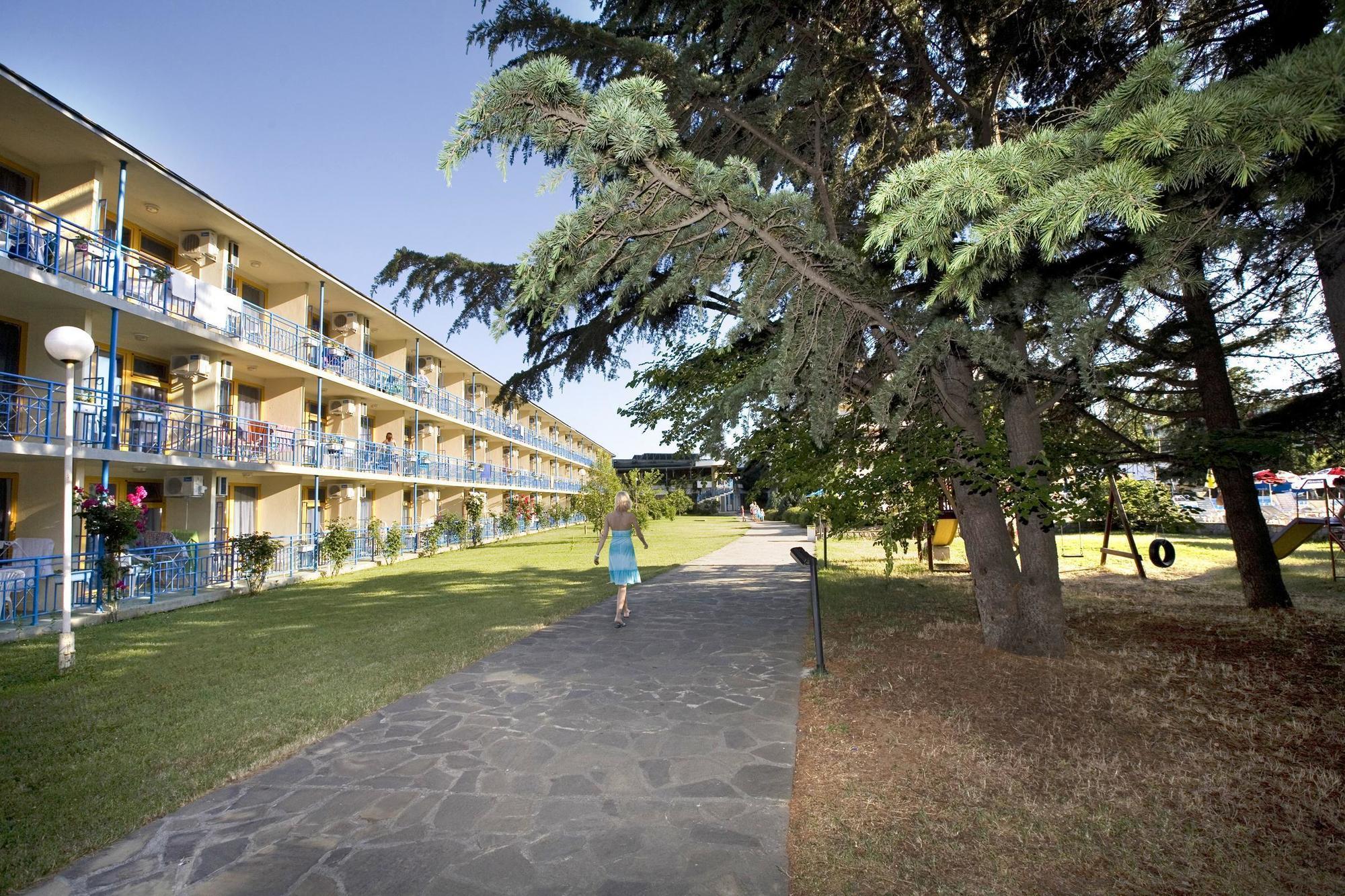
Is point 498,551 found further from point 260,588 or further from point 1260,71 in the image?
point 1260,71

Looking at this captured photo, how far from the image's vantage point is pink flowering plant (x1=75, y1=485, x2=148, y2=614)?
32.5 feet

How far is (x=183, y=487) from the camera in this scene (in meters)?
13.9

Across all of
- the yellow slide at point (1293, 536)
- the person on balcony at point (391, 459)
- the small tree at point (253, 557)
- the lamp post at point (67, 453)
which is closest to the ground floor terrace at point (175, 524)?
the small tree at point (253, 557)

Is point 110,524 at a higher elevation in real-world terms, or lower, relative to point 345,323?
lower

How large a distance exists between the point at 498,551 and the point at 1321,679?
23454 mm

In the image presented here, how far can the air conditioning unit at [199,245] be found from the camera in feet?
48.1

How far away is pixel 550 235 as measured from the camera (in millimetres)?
3361

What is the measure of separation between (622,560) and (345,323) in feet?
55.8

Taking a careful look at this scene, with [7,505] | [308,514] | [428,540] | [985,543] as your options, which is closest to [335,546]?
[308,514]

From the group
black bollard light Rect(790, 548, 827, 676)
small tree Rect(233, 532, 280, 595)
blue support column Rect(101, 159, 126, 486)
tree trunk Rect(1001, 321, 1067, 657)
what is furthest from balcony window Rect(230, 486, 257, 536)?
tree trunk Rect(1001, 321, 1067, 657)

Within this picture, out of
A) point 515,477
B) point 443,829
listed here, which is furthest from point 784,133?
point 515,477

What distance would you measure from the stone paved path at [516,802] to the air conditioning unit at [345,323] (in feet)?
60.4

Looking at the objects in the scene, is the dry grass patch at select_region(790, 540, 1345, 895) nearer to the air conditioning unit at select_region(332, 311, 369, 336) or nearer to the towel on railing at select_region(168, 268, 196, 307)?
the towel on railing at select_region(168, 268, 196, 307)

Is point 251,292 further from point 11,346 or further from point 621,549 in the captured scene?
point 621,549
